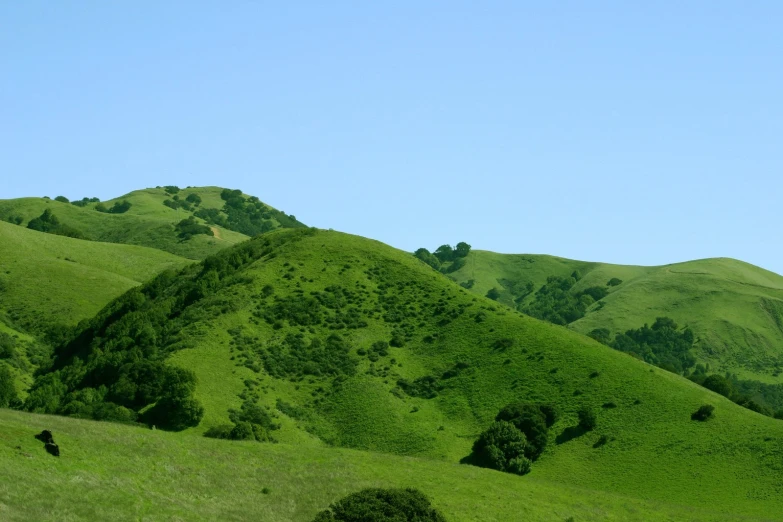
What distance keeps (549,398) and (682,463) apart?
708 inches

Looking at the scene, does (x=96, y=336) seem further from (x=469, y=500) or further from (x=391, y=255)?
(x=469, y=500)

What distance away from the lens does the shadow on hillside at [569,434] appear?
9781 centimetres

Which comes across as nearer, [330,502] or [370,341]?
[330,502]

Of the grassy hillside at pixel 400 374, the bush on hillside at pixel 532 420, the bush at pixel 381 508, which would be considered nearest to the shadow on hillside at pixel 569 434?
the grassy hillside at pixel 400 374

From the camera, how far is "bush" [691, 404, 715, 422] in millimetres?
98938

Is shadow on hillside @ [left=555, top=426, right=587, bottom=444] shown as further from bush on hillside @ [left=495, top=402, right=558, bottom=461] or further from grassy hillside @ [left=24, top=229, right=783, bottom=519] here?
bush on hillside @ [left=495, top=402, right=558, bottom=461]

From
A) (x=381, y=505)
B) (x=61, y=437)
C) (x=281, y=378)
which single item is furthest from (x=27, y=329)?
(x=381, y=505)

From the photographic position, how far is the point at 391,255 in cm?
14500

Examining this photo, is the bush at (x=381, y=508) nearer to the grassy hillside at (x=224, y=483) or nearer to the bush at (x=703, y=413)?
the grassy hillside at (x=224, y=483)

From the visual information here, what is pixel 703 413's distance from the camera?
99188mm

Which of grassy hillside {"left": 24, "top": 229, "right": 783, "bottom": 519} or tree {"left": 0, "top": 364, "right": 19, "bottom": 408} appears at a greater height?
grassy hillside {"left": 24, "top": 229, "right": 783, "bottom": 519}

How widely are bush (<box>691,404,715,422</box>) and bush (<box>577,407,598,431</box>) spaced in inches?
378

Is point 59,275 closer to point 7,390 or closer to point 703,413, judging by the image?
point 7,390

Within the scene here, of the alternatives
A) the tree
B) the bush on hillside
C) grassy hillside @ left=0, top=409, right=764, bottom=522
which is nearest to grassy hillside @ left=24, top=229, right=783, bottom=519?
the bush on hillside
